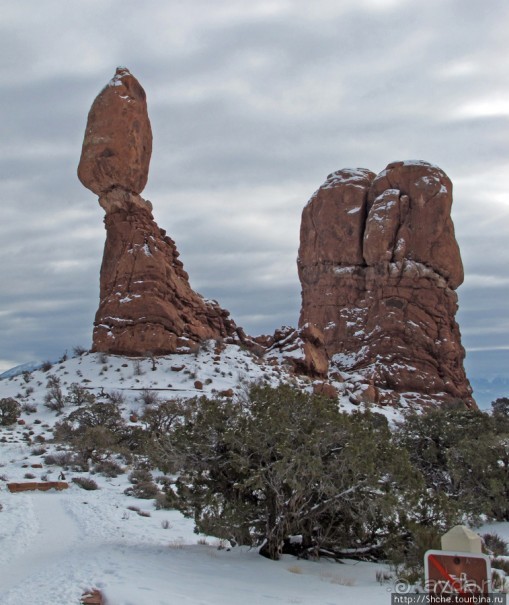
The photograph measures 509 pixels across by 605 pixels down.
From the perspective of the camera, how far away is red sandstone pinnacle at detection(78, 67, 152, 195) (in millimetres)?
35406

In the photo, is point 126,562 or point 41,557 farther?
point 41,557

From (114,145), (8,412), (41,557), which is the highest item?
(114,145)

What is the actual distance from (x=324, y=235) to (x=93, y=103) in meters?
21.9

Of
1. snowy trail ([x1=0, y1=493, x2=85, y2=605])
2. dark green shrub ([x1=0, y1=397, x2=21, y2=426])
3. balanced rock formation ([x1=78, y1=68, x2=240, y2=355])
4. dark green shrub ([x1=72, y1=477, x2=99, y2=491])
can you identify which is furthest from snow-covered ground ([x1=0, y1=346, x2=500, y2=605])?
balanced rock formation ([x1=78, y1=68, x2=240, y2=355])

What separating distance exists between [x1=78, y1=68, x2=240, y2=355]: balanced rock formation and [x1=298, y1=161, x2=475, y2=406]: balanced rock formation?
506 inches

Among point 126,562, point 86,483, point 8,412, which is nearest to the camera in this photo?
point 126,562

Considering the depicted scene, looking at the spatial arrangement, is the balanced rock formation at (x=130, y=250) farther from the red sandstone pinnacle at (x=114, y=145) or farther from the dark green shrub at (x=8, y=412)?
the dark green shrub at (x=8, y=412)

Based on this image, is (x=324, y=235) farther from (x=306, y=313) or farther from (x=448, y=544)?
(x=448, y=544)

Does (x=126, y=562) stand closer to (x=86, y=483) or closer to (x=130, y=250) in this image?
(x=86, y=483)

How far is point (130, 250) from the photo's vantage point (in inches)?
1411

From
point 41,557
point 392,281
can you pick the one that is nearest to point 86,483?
point 41,557

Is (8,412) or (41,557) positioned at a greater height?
(8,412)

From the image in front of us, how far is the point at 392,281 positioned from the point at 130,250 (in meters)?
20.8

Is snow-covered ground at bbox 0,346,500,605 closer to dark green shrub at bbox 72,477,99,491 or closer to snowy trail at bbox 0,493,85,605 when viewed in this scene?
snowy trail at bbox 0,493,85,605
